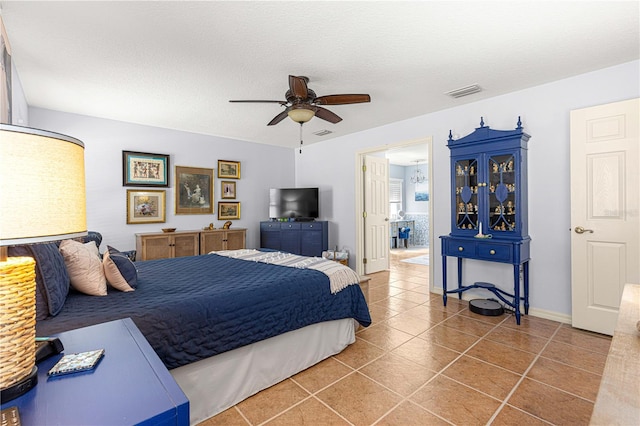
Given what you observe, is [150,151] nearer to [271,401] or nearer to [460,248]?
[271,401]

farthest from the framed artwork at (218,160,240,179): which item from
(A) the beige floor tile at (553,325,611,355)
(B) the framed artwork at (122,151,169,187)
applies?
(A) the beige floor tile at (553,325,611,355)

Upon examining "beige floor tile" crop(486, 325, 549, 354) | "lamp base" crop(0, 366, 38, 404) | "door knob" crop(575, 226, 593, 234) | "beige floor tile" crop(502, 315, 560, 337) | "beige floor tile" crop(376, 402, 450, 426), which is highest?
"door knob" crop(575, 226, 593, 234)

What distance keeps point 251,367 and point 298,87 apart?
2.24m

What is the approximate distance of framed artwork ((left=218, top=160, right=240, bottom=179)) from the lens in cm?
559

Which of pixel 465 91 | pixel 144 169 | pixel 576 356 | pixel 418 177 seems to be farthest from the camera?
pixel 418 177

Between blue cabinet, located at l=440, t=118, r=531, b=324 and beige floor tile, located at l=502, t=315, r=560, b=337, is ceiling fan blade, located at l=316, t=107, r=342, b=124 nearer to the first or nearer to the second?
blue cabinet, located at l=440, t=118, r=531, b=324

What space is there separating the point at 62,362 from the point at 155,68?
2.74 meters

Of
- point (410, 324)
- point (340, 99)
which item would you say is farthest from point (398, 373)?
point (340, 99)

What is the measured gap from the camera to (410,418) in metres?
1.81

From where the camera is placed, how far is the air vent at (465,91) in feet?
11.1

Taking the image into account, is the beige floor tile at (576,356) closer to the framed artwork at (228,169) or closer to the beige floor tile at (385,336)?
the beige floor tile at (385,336)

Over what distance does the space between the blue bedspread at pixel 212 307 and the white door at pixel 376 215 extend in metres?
2.90

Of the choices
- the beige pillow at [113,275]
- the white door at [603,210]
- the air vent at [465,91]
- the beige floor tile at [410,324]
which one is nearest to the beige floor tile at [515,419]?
the beige floor tile at [410,324]

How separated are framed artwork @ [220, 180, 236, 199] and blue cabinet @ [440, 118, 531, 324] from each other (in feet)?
12.3
